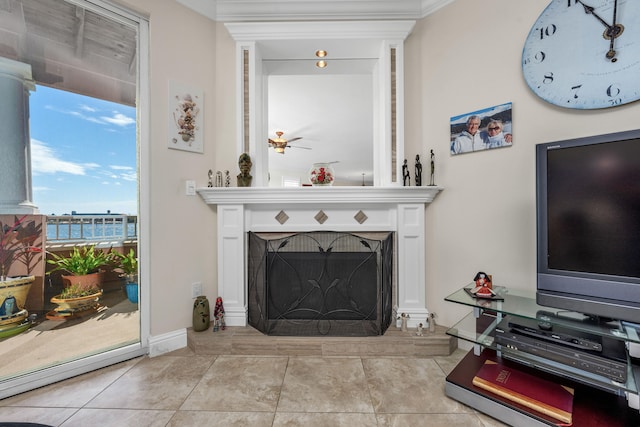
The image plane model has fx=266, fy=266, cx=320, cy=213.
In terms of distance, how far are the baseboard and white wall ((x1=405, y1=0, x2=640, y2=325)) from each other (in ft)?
6.41

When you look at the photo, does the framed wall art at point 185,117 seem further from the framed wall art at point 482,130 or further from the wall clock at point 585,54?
the wall clock at point 585,54

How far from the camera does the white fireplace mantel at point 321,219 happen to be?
6.78ft

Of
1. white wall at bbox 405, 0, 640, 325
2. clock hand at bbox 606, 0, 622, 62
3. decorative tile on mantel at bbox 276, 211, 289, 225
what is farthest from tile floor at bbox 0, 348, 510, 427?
clock hand at bbox 606, 0, 622, 62

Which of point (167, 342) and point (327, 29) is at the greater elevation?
point (327, 29)

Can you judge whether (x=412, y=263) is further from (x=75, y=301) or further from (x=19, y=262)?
(x=19, y=262)

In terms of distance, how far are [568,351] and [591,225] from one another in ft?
2.04

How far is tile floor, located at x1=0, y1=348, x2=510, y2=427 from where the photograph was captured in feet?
4.37

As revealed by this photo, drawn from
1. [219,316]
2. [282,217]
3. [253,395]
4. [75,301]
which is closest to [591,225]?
[282,217]

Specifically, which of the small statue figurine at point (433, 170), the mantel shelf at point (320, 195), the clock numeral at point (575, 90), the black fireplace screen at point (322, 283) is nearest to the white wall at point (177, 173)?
the mantel shelf at point (320, 195)

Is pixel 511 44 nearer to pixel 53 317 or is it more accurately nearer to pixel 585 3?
pixel 585 3

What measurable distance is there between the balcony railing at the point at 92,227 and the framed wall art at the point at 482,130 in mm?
2459

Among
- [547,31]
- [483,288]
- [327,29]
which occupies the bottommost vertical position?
[483,288]

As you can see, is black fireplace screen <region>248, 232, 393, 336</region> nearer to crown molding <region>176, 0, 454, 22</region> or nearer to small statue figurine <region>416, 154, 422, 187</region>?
small statue figurine <region>416, 154, 422, 187</region>

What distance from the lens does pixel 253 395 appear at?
1504 millimetres
